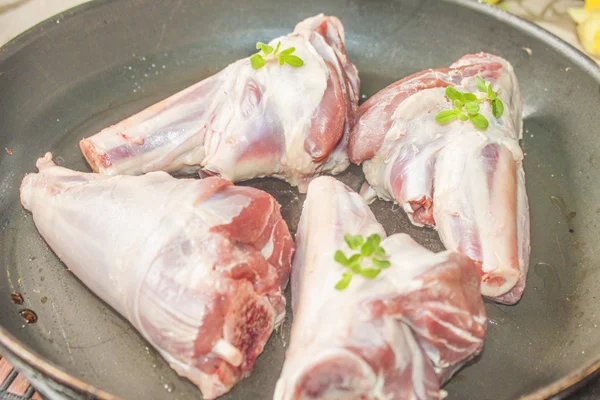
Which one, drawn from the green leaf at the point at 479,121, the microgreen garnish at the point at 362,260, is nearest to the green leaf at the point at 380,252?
the microgreen garnish at the point at 362,260

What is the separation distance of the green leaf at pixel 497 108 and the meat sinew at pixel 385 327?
871 millimetres

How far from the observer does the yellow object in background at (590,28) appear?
407cm

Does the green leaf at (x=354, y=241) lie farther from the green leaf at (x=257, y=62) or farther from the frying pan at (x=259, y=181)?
the green leaf at (x=257, y=62)

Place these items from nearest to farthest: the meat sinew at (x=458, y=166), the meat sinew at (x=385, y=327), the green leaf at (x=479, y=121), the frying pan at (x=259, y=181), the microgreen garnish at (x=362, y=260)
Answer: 1. the meat sinew at (x=385, y=327)
2. the microgreen garnish at (x=362, y=260)
3. the frying pan at (x=259, y=181)
4. the meat sinew at (x=458, y=166)
5. the green leaf at (x=479, y=121)

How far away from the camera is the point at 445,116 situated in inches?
99.3

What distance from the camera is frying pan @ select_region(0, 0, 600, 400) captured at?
2.20 m

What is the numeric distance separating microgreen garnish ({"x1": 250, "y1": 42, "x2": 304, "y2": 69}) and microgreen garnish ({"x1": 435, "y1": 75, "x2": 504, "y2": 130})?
27.0 inches

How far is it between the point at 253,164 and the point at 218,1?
4.32 feet

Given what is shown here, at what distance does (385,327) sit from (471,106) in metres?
1.18

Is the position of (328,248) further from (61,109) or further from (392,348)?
(61,109)

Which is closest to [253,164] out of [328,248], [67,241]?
[328,248]

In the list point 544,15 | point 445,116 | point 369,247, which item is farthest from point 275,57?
point 544,15

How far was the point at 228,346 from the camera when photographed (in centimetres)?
193

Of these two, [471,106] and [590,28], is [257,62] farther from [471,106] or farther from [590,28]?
[590,28]
